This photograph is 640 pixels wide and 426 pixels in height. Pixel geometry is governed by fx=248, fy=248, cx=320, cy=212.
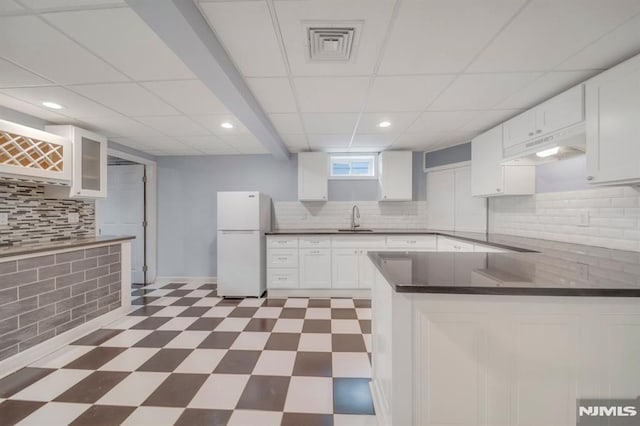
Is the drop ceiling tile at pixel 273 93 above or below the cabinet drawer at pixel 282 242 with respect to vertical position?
above

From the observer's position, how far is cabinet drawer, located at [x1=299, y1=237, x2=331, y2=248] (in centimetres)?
367

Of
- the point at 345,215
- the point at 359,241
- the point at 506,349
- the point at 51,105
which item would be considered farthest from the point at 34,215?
the point at 506,349

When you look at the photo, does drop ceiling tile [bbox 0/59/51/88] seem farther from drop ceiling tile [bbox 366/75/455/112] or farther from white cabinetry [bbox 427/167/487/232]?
white cabinetry [bbox 427/167/487/232]

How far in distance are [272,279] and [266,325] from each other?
100 centimetres

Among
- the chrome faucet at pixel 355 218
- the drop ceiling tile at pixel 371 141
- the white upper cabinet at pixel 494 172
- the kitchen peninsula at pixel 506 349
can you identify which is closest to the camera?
the kitchen peninsula at pixel 506 349

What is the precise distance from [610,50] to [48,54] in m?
3.69

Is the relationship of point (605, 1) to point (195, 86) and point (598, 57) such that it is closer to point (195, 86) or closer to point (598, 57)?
point (598, 57)

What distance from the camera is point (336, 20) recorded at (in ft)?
4.56

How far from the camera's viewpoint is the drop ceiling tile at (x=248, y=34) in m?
1.29

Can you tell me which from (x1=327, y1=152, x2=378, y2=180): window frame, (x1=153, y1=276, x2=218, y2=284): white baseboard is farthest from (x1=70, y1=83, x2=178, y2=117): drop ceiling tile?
(x1=153, y1=276, x2=218, y2=284): white baseboard

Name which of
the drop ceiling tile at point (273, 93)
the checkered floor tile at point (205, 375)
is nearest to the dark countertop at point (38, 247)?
the checkered floor tile at point (205, 375)

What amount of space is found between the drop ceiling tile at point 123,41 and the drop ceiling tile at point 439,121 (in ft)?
7.84

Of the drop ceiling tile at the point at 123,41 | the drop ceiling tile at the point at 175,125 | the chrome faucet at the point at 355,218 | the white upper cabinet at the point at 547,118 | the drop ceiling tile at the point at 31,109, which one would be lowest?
the chrome faucet at the point at 355,218

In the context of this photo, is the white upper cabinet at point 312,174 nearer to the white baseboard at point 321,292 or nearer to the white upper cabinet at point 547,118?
the white baseboard at point 321,292
